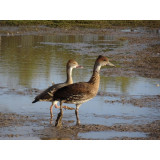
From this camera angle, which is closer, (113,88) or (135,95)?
(135,95)

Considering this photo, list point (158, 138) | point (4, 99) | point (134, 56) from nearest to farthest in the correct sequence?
point (158, 138) → point (4, 99) → point (134, 56)

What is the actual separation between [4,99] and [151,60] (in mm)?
10599

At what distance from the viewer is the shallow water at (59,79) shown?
1059 cm

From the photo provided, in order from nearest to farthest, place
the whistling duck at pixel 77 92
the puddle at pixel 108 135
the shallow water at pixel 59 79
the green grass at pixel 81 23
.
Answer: the puddle at pixel 108 135, the whistling duck at pixel 77 92, the shallow water at pixel 59 79, the green grass at pixel 81 23

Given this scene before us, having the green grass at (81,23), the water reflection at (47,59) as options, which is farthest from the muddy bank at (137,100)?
the green grass at (81,23)

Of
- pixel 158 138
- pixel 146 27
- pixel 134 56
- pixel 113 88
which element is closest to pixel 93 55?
pixel 134 56

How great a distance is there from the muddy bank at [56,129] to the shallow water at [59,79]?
409 millimetres

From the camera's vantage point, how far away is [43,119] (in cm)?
1005

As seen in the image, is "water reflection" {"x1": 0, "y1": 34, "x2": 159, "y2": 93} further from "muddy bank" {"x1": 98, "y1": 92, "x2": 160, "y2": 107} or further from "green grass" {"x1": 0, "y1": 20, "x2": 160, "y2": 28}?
"green grass" {"x1": 0, "y1": 20, "x2": 160, "y2": 28}

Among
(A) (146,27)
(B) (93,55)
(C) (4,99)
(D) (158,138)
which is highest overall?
(A) (146,27)

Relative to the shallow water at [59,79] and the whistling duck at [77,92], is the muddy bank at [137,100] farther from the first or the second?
the whistling duck at [77,92]

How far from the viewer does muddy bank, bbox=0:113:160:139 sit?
339 inches

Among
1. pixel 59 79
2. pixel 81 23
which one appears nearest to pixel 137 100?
pixel 59 79

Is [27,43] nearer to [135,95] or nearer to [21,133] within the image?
[135,95]
